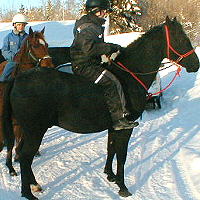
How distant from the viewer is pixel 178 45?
500 cm

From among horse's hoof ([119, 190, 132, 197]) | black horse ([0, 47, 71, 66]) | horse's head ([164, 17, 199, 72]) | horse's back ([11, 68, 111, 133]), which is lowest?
horse's hoof ([119, 190, 132, 197])

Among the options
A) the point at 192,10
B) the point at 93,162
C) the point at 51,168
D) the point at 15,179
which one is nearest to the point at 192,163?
the point at 93,162

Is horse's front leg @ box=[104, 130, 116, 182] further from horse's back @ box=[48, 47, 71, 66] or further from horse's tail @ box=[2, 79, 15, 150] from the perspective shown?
horse's back @ box=[48, 47, 71, 66]

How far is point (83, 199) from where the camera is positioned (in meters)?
4.95

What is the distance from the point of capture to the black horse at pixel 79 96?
4.62 meters

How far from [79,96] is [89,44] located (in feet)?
2.90

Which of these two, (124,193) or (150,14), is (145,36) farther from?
(150,14)

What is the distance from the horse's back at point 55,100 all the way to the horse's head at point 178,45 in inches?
59.9

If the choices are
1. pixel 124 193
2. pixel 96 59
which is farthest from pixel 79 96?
pixel 124 193

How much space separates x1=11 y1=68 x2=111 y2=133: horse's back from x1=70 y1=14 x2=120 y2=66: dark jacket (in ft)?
1.19

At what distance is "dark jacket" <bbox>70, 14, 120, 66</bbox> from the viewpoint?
4.60 metres

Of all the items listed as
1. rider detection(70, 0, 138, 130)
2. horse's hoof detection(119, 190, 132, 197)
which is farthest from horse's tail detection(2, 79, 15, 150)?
horse's hoof detection(119, 190, 132, 197)

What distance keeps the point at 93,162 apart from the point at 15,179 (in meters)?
1.83

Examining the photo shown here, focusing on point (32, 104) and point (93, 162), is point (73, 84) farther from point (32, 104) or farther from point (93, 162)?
point (93, 162)
